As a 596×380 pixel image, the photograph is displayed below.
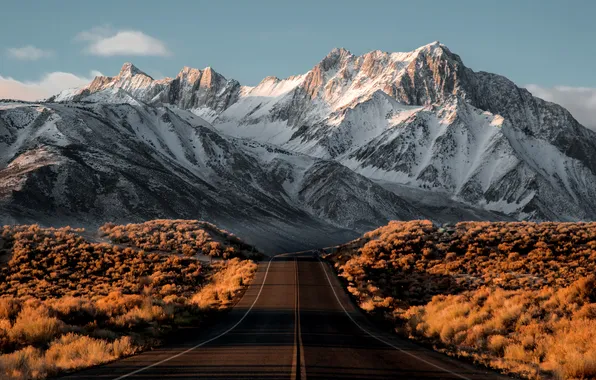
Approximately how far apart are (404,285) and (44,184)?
92382 mm

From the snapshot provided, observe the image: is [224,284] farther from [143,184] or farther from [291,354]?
[143,184]

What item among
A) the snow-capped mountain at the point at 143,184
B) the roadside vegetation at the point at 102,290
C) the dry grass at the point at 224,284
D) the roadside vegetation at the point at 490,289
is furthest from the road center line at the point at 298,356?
the snow-capped mountain at the point at 143,184

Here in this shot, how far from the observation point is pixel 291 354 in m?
15.3

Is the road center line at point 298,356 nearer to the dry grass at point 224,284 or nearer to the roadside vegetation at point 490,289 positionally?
the roadside vegetation at point 490,289

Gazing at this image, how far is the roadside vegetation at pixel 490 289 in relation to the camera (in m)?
15.6

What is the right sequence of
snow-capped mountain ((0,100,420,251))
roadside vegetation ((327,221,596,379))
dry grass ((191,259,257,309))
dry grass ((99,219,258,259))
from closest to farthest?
1. roadside vegetation ((327,221,596,379))
2. dry grass ((191,259,257,309))
3. dry grass ((99,219,258,259))
4. snow-capped mountain ((0,100,420,251))

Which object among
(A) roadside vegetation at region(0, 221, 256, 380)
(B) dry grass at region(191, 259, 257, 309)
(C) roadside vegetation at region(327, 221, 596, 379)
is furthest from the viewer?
(B) dry grass at region(191, 259, 257, 309)

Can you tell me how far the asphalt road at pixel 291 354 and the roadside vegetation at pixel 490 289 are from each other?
1.91 meters

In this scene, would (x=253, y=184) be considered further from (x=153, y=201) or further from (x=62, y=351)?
(x=62, y=351)

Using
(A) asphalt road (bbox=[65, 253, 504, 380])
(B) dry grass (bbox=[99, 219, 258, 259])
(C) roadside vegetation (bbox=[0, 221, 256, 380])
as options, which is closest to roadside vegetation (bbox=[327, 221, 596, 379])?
(A) asphalt road (bbox=[65, 253, 504, 380])

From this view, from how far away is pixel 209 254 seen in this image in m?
52.7

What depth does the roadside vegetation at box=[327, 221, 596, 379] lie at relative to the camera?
15.6 m

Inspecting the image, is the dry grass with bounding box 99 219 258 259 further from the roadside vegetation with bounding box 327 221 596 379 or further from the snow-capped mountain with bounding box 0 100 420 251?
the snow-capped mountain with bounding box 0 100 420 251

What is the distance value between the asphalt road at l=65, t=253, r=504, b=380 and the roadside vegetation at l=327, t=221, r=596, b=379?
1.91 meters
